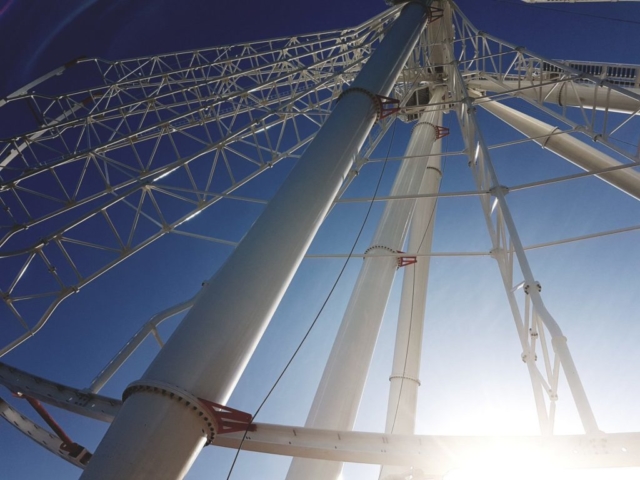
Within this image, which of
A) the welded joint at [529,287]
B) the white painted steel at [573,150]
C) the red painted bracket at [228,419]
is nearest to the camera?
the red painted bracket at [228,419]

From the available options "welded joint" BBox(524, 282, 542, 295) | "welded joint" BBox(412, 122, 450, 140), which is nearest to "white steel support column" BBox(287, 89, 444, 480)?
"welded joint" BBox(412, 122, 450, 140)

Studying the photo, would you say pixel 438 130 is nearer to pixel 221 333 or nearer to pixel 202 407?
pixel 221 333

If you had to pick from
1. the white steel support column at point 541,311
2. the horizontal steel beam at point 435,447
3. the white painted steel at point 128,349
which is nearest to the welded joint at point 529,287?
Result: the white steel support column at point 541,311

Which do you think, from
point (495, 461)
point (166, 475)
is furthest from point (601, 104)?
point (166, 475)

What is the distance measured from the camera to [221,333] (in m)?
6.20

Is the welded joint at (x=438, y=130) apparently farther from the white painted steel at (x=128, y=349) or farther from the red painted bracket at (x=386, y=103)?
the white painted steel at (x=128, y=349)

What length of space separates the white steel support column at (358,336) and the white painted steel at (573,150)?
4.44m

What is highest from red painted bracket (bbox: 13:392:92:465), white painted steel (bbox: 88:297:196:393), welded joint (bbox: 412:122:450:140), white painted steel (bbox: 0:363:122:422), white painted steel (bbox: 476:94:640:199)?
welded joint (bbox: 412:122:450:140)

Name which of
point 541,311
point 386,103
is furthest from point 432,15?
point 541,311

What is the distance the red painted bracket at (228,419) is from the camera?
575 centimetres

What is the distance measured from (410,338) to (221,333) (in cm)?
956

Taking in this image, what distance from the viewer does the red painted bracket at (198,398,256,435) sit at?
5.75 metres

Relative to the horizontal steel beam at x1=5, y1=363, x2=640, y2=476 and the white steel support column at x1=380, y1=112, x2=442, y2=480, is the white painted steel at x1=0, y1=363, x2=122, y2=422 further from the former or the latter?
the white steel support column at x1=380, y1=112, x2=442, y2=480

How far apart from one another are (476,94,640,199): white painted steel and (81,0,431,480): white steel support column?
7.42m
